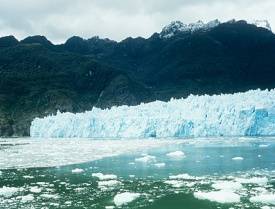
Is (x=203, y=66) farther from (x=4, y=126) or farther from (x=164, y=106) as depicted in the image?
(x=164, y=106)

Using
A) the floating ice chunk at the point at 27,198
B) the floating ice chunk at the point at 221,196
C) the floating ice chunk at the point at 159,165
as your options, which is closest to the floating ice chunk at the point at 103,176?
the floating ice chunk at the point at 159,165

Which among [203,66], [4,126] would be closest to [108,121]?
[4,126]

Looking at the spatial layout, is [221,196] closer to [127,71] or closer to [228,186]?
[228,186]

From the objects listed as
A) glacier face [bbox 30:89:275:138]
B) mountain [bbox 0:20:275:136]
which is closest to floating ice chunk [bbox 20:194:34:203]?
glacier face [bbox 30:89:275:138]

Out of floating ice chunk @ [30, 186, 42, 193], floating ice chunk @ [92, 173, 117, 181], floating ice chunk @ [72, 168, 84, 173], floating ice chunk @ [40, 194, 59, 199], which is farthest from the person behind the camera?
floating ice chunk @ [72, 168, 84, 173]

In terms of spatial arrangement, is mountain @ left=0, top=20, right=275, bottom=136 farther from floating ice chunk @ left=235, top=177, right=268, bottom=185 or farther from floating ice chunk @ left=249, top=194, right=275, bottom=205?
floating ice chunk @ left=249, top=194, right=275, bottom=205
